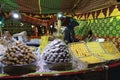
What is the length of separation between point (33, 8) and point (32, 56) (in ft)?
4.76

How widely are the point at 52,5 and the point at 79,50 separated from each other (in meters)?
1.23

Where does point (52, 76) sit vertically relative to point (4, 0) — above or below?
below

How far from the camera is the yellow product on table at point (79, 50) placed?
1153mm

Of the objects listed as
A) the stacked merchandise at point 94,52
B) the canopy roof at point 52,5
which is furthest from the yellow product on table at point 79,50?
the canopy roof at point 52,5

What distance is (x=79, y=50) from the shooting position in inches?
46.7

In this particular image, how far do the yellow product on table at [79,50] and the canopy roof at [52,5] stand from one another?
2.99 feet

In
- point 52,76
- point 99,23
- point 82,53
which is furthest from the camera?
A: point 99,23

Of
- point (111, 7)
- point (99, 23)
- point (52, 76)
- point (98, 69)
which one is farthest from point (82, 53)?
point (99, 23)

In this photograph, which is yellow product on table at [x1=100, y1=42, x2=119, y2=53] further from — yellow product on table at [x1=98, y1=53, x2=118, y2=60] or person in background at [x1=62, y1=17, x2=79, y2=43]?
person in background at [x1=62, y1=17, x2=79, y2=43]

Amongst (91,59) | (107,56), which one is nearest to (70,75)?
(91,59)

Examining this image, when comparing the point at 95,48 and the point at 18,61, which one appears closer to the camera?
the point at 18,61

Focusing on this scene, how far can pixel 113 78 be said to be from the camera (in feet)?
3.53

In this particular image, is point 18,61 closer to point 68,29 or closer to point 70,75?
point 70,75

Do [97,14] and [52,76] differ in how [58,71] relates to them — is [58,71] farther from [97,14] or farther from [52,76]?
[97,14]
